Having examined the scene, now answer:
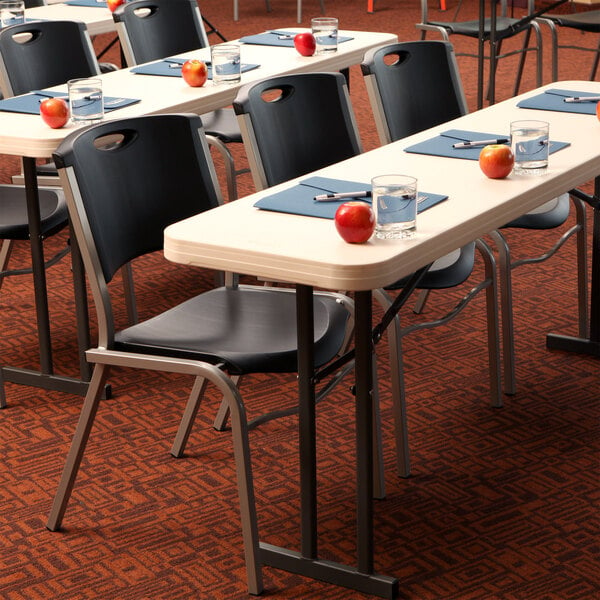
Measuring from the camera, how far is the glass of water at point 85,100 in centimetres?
333

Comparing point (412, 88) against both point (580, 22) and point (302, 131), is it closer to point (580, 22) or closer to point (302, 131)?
point (302, 131)

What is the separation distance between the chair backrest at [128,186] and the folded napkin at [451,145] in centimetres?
54

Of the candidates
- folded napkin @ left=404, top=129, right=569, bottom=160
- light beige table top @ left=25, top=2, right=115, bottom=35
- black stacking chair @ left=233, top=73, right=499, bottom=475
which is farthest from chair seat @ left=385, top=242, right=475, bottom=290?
light beige table top @ left=25, top=2, right=115, bottom=35

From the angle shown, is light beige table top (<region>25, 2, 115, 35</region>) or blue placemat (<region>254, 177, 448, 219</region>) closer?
blue placemat (<region>254, 177, 448, 219</region>)

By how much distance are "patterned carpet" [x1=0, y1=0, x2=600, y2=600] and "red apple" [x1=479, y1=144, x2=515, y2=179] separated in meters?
0.78

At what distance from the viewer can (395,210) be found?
2203 millimetres

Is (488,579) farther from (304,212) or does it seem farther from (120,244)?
(120,244)

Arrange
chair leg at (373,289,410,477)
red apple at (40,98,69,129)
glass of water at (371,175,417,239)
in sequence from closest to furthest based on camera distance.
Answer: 1. glass of water at (371,175,417,239)
2. chair leg at (373,289,410,477)
3. red apple at (40,98,69,129)

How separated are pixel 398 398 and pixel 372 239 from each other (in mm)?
745

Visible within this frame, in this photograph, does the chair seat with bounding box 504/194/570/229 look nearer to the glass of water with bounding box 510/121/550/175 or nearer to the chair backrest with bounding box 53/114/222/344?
the glass of water with bounding box 510/121/550/175

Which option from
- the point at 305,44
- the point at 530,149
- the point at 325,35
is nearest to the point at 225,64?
the point at 305,44

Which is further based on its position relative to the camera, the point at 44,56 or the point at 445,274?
the point at 44,56

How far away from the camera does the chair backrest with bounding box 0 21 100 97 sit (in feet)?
13.2

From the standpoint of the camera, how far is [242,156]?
6145 mm
